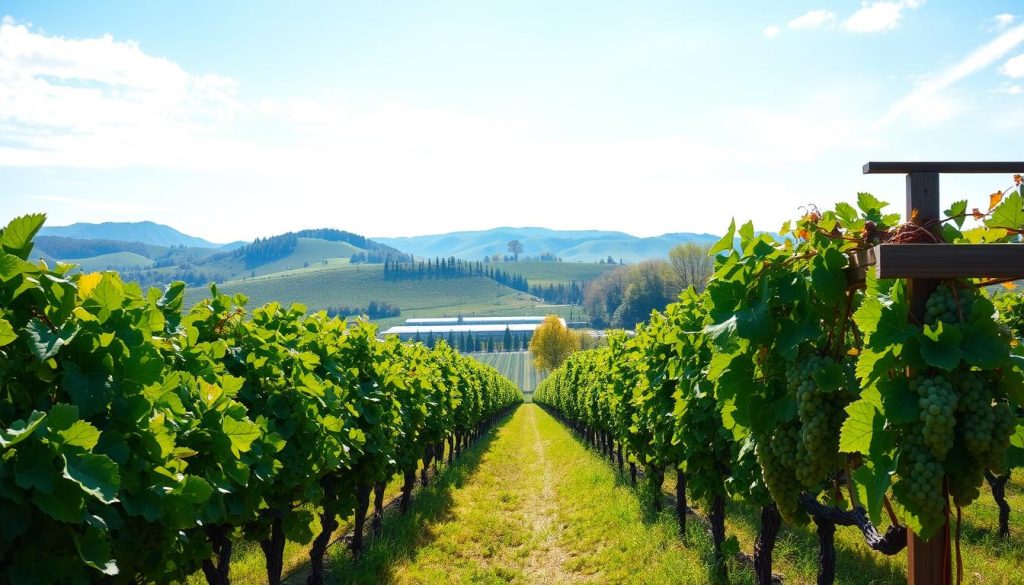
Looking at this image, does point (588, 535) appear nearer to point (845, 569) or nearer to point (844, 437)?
point (845, 569)

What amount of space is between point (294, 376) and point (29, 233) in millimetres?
3820

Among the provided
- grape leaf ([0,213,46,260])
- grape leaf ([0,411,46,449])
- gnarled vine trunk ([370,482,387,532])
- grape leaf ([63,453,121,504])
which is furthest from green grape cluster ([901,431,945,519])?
gnarled vine trunk ([370,482,387,532])

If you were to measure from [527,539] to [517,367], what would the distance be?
10910cm

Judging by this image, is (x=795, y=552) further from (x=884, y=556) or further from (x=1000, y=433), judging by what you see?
(x=1000, y=433)

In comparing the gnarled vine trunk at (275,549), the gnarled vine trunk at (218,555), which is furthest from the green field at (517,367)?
the gnarled vine trunk at (218,555)

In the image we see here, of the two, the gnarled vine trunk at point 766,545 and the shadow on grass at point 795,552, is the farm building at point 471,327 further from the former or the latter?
the gnarled vine trunk at point 766,545

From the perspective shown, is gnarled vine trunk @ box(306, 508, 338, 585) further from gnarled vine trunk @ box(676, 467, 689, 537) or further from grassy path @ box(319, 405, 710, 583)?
gnarled vine trunk @ box(676, 467, 689, 537)

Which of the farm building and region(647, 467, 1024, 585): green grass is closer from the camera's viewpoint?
region(647, 467, 1024, 585): green grass

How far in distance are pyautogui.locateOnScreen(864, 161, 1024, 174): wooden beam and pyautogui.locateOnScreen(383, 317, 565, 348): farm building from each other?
432ft

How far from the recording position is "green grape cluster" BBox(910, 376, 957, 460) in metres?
2.30

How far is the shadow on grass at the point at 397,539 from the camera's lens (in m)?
9.30

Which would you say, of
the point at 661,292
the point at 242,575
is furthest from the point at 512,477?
the point at 661,292

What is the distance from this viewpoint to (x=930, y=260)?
2.36 metres

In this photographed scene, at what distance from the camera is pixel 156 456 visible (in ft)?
11.5
